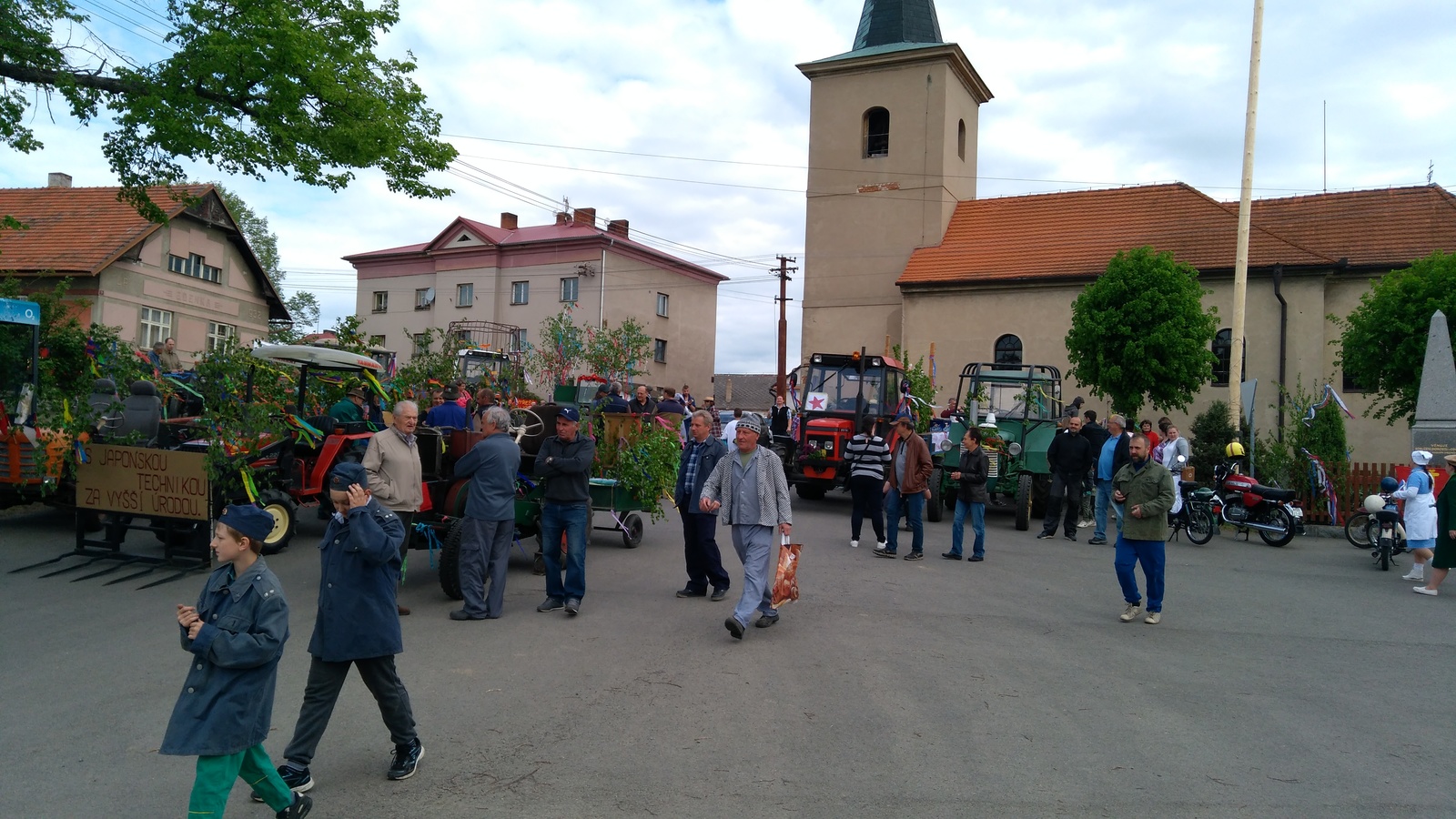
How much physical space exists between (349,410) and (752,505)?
6090mm

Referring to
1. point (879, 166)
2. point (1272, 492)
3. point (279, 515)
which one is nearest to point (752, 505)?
point (279, 515)

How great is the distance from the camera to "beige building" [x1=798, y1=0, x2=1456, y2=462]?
2741cm

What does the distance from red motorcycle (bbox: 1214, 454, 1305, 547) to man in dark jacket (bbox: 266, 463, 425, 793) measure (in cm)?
1436

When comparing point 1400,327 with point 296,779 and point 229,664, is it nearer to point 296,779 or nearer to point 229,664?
point 296,779

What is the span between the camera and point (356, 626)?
4500 mm

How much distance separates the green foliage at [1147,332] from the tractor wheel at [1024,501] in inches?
327

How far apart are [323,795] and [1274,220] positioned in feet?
109

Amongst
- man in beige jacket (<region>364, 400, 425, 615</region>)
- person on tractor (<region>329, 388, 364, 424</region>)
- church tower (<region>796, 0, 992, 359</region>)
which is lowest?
man in beige jacket (<region>364, 400, 425, 615</region>)

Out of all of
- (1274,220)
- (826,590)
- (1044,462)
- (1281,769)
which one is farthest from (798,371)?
(1274,220)

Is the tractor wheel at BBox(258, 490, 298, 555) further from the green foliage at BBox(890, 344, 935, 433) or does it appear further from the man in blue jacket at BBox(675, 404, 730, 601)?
the green foliage at BBox(890, 344, 935, 433)

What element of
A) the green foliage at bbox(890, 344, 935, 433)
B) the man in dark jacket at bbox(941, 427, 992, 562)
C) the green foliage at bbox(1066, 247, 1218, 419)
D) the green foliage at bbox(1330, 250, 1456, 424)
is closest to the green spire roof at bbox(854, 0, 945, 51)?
the green foliage at bbox(890, 344, 935, 433)

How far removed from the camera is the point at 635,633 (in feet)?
25.0

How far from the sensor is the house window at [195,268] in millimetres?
31453

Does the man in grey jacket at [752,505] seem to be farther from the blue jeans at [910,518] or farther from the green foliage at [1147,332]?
the green foliage at [1147,332]
